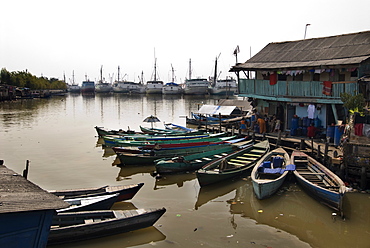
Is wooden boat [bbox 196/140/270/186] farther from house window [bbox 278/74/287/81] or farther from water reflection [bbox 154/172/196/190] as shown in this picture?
house window [bbox 278/74/287/81]

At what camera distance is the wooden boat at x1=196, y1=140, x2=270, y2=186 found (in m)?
15.5

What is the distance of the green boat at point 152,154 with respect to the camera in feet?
62.8

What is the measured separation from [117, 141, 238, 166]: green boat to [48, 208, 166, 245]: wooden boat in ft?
26.2

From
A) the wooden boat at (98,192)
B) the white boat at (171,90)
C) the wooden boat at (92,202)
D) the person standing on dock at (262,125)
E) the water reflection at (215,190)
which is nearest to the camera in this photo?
the wooden boat at (92,202)

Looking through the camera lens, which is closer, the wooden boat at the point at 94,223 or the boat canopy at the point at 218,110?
the wooden boat at the point at 94,223

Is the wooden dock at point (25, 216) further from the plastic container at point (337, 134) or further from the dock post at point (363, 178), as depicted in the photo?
the plastic container at point (337, 134)

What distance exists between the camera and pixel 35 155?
73.8ft

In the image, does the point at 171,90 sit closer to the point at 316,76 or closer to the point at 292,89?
the point at 292,89

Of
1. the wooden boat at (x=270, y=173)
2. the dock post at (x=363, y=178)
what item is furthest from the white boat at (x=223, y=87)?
the dock post at (x=363, y=178)

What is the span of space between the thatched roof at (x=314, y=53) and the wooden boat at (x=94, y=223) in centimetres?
1282

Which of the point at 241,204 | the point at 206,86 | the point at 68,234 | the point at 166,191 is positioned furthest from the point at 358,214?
the point at 206,86

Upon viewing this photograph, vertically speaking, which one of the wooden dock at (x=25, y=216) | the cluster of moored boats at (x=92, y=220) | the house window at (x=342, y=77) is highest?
the house window at (x=342, y=77)

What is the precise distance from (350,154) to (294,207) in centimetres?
346

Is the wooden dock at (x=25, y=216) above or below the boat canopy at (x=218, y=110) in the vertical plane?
below
